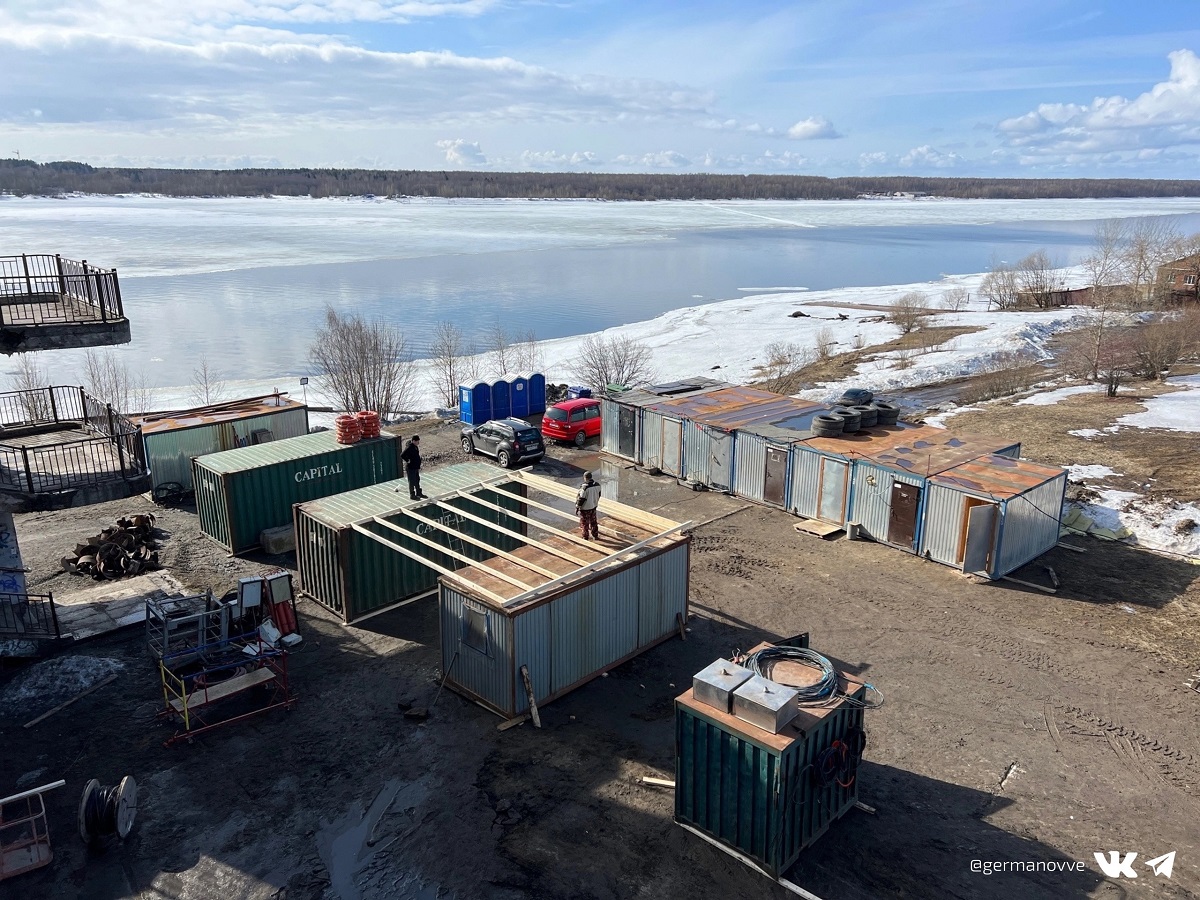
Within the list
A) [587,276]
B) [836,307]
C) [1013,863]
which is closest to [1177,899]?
[1013,863]

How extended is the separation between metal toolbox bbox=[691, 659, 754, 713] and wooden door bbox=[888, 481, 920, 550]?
11247 mm

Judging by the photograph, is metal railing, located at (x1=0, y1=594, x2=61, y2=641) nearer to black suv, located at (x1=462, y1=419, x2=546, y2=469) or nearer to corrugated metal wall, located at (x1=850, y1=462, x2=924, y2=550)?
black suv, located at (x1=462, y1=419, x2=546, y2=469)

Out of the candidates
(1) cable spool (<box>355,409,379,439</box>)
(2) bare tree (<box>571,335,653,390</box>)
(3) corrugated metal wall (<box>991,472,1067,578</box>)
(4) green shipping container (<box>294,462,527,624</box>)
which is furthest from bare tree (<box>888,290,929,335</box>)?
(4) green shipping container (<box>294,462,527,624</box>)

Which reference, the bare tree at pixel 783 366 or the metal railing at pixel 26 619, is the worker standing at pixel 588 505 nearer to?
the metal railing at pixel 26 619

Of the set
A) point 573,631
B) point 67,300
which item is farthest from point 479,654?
point 67,300

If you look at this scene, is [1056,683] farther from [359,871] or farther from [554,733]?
[359,871]

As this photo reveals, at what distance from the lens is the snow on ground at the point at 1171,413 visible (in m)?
30.0

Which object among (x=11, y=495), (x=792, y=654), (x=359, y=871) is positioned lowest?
(x=359, y=871)

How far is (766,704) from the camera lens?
1058 centimetres

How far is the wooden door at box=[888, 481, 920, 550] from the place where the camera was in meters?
21.0

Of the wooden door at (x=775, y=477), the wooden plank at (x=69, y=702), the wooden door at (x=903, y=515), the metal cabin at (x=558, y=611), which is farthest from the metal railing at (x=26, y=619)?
the wooden door at (x=903, y=515)

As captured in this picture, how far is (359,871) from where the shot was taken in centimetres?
1099

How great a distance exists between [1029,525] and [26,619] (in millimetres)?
22101

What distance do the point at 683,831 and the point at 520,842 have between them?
2.27 m
